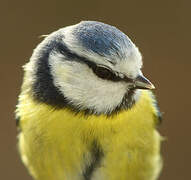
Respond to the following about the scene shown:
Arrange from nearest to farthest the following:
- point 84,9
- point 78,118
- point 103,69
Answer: point 103,69
point 78,118
point 84,9


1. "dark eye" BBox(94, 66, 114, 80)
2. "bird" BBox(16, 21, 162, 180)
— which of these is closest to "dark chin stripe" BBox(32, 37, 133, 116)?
"bird" BBox(16, 21, 162, 180)

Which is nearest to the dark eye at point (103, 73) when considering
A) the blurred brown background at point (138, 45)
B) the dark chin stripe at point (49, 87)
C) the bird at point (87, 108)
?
the bird at point (87, 108)

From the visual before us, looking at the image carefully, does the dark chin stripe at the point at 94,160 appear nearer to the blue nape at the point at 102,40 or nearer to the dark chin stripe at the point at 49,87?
the dark chin stripe at the point at 49,87

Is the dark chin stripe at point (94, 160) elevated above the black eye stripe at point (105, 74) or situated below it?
below

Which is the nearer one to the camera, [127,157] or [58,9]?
[127,157]

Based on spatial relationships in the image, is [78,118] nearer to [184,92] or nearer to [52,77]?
[52,77]

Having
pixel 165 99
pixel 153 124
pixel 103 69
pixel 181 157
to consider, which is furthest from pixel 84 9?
pixel 103 69
